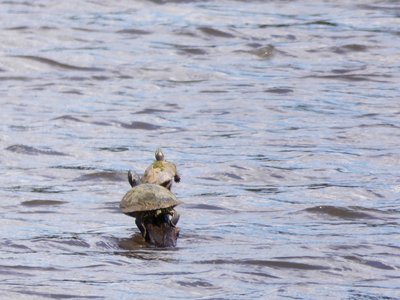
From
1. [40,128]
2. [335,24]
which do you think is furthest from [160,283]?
[335,24]

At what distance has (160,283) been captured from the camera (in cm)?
796

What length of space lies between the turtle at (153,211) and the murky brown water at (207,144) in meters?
0.11

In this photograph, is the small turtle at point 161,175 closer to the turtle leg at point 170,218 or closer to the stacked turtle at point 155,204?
the stacked turtle at point 155,204

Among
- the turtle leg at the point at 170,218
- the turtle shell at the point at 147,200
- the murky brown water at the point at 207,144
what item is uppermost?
the turtle shell at the point at 147,200

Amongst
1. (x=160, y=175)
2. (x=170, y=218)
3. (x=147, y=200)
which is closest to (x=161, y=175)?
(x=160, y=175)

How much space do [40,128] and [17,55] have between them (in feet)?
12.6

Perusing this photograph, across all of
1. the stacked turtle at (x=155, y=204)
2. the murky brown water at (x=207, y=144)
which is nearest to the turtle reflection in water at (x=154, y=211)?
the stacked turtle at (x=155, y=204)

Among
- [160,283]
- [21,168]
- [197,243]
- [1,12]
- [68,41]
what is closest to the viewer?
[160,283]

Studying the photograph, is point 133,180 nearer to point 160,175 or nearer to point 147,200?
point 160,175

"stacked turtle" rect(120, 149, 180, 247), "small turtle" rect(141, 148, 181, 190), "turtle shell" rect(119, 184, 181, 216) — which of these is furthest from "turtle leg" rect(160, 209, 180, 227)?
"small turtle" rect(141, 148, 181, 190)

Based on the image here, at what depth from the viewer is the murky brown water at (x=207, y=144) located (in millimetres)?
8344

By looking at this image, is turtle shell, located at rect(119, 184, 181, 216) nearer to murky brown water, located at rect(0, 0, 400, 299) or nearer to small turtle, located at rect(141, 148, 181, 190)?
murky brown water, located at rect(0, 0, 400, 299)

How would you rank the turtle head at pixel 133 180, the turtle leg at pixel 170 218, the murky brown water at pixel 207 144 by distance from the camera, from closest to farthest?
1. the murky brown water at pixel 207 144
2. the turtle leg at pixel 170 218
3. the turtle head at pixel 133 180

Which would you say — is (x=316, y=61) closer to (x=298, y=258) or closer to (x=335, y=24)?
(x=335, y=24)
